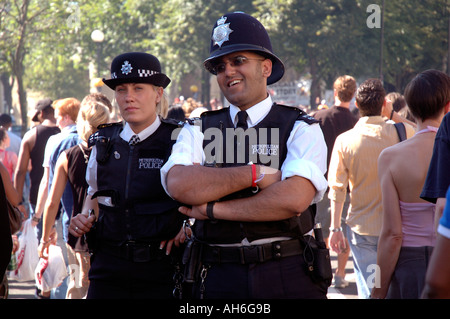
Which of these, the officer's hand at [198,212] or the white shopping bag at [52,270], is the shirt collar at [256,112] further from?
the white shopping bag at [52,270]

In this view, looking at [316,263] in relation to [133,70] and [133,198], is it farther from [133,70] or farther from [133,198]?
[133,70]

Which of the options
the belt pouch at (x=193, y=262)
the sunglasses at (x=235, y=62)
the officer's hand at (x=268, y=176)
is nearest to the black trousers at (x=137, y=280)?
the belt pouch at (x=193, y=262)

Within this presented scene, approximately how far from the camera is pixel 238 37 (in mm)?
A: 3379

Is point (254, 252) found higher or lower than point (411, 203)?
lower

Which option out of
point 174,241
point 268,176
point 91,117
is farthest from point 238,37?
point 91,117

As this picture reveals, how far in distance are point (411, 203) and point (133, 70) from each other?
184cm

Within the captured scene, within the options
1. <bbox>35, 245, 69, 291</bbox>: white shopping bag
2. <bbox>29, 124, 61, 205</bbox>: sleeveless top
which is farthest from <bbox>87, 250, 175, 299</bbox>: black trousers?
<bbox>29, 124, 61, 205</bbox>: sleeveless top

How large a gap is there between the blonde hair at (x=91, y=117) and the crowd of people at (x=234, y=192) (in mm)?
203

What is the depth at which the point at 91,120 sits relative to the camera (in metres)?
5.55

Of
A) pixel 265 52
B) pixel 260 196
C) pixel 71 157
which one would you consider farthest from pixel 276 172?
Answer: pixel 71 157

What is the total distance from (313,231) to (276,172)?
15.7 inches

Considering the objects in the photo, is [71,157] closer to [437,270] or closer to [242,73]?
[242,73]

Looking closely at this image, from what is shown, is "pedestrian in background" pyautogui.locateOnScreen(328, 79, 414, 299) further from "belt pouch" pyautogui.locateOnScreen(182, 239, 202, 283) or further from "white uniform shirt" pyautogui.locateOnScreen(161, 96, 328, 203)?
"belt pouch" pyautogui.locateOnScreen(182, 239, 202, 283)

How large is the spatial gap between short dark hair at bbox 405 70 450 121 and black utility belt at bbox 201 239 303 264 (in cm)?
123
